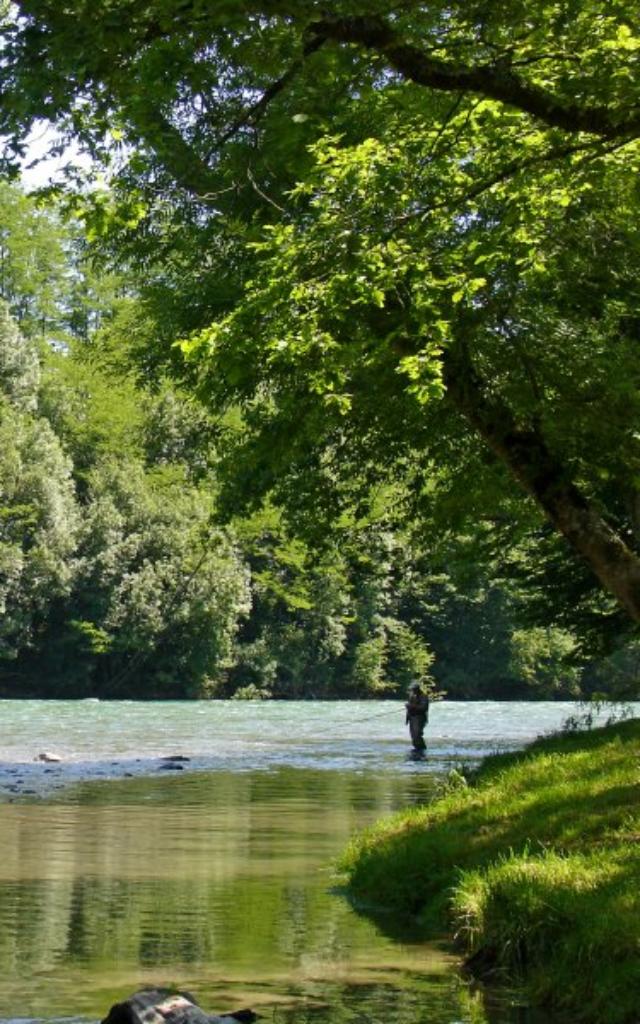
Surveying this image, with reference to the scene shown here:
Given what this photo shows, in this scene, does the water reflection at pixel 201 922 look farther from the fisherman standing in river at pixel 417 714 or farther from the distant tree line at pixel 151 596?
the distant tree line at pixel 151 596

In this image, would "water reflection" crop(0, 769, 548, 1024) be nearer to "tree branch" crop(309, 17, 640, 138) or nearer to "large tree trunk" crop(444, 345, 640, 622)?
"large tree trunk" crop(444, 345, 640, 622)

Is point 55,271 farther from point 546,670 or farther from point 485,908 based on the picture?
point 485,908

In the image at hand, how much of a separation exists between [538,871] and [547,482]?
266 centimetres

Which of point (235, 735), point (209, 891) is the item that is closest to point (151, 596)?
point (235, 735)

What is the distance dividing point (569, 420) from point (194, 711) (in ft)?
151

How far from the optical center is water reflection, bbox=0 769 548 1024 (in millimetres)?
9570

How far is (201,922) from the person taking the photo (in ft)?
39.8

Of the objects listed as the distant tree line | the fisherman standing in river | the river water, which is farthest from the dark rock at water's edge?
the distant tree line

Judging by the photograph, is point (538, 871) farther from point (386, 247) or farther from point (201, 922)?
point (386, 247)

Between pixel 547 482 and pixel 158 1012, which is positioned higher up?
pixel 547 482

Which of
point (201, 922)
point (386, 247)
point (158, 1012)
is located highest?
point (386, 247)

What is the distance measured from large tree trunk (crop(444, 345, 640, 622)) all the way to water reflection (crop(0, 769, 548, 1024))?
8.90 ft

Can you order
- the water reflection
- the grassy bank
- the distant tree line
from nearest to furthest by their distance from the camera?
the grassy bank → the water reflection → the distant tree line

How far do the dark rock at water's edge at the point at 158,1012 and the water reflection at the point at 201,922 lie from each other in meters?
0.76
